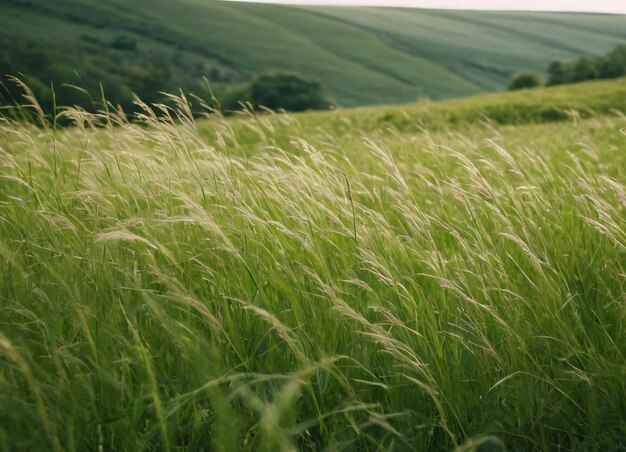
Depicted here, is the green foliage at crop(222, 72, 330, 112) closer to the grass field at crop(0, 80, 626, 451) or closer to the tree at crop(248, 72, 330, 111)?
the tree at crop(248, 72, 330, 111)

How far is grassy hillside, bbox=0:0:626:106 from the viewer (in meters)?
69.6

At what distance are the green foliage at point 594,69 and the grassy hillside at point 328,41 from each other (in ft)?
84.3

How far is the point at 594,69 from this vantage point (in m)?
42.5

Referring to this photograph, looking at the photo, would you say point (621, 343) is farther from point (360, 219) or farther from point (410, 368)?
point (360, 219)

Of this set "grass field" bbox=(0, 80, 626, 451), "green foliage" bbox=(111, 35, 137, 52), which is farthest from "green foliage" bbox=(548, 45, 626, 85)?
"green foliage" bbox=(111, 35, 137, 52)

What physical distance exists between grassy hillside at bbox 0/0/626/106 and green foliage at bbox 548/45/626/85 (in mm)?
25685

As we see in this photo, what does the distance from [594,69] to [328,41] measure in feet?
158

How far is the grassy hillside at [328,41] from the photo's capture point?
228ft

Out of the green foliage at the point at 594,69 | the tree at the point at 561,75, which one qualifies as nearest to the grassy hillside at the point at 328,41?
the tree at the point at 561,75

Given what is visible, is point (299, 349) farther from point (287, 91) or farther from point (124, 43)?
point (124, 43)

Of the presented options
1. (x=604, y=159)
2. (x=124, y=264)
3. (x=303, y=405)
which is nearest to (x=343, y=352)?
(x=303, y=405)

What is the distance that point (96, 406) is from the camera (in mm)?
1876

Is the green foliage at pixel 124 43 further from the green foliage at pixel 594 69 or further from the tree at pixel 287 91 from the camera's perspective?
the green foliage at pixel 594 69

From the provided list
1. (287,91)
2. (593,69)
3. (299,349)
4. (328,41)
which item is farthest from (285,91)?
(299,349)
